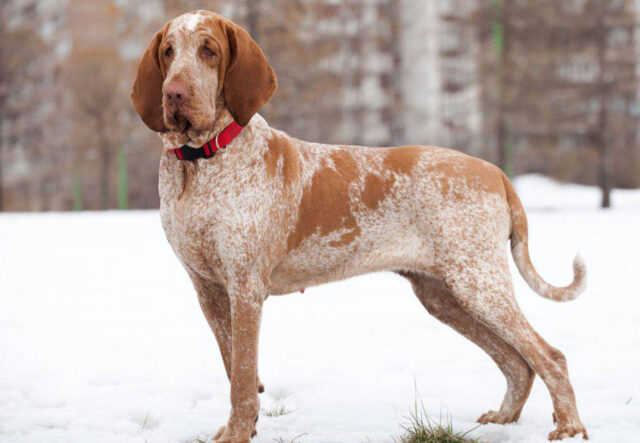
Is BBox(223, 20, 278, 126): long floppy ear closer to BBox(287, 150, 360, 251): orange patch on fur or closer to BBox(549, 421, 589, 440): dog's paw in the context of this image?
BBox(287, 150, 360, 251): orange patch on fur

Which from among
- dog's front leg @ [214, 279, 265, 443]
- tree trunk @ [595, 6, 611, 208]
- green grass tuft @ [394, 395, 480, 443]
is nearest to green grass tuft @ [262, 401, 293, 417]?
dog's front leg @ [214, 279, 265, 443]

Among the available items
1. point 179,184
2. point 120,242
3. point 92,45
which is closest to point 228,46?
point 179,184

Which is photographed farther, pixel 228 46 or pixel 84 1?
pixel 84 1

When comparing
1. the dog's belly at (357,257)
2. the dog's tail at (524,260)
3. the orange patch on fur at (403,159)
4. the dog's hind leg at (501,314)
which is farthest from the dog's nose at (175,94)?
the dog's tail at (524,260)

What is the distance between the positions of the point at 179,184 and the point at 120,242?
7.39 metres

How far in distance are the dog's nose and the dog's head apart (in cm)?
8

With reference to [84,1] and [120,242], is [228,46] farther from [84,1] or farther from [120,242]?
[84,1]

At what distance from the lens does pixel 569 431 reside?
309 centimetres

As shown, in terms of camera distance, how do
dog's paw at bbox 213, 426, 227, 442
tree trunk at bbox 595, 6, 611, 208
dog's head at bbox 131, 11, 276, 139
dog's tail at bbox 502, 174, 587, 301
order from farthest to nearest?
1. tree trunk at bbox 595, 6, 611, 208
2. dog's tail at bbox 502, 174, 587, 301
3. dog's paw at bbox 213, 426, 227, 442
4. dog's head at bbox 131, 11, 276, 139

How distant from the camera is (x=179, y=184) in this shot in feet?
9.74

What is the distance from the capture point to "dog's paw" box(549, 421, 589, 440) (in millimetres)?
3080

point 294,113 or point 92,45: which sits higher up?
point 92,45

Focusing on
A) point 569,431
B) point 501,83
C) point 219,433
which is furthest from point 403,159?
point 501,83

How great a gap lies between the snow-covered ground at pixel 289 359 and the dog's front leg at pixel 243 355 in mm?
285
